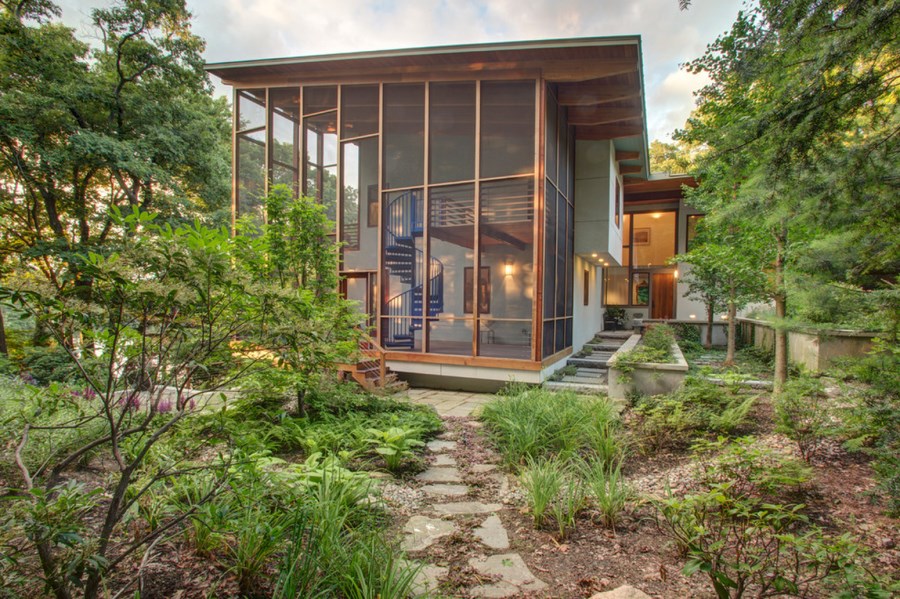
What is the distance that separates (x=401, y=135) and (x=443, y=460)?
257 inches

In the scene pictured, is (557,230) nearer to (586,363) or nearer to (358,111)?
(586,363)

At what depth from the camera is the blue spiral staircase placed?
8.41 m

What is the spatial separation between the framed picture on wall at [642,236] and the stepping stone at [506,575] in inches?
740

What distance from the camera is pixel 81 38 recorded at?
10297 mm

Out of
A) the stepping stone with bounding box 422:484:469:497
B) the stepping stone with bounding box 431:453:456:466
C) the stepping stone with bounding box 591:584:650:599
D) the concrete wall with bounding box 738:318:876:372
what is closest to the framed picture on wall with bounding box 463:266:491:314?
the concrete wall with bounding box 738:318:876:372

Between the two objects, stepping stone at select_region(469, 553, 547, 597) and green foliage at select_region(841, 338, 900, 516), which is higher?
green foliage at select_region(841, 338, 900, 516)

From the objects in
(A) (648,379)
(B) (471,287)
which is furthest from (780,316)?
(B) (471,287)

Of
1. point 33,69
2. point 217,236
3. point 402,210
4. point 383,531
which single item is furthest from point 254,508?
point 33,69

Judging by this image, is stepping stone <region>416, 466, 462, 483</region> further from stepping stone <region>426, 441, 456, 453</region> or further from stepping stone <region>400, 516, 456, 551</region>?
stepping stone <region>400, 516, 456, 551</region>

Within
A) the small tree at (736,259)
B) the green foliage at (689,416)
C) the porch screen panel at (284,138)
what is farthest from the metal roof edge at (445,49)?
the green foliage at (689,416)

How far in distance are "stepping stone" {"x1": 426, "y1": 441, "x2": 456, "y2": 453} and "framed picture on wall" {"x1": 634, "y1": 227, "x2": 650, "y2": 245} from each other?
16991 millimetres

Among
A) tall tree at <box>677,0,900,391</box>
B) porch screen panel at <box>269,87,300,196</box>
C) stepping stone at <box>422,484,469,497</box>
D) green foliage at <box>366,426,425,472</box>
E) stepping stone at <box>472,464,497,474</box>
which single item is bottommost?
stepping stone at <box>472,464,497,474</box>

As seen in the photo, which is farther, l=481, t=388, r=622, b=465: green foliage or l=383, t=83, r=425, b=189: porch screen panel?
l=383, t=83, r=425, b=189: porch screen panel

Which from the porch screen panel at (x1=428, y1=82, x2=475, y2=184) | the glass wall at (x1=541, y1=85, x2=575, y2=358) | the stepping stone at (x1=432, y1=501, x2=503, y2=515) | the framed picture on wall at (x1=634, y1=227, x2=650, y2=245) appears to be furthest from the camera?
the framed picture on wall at (x1=634, y1=227, x2=650, y2=245)
